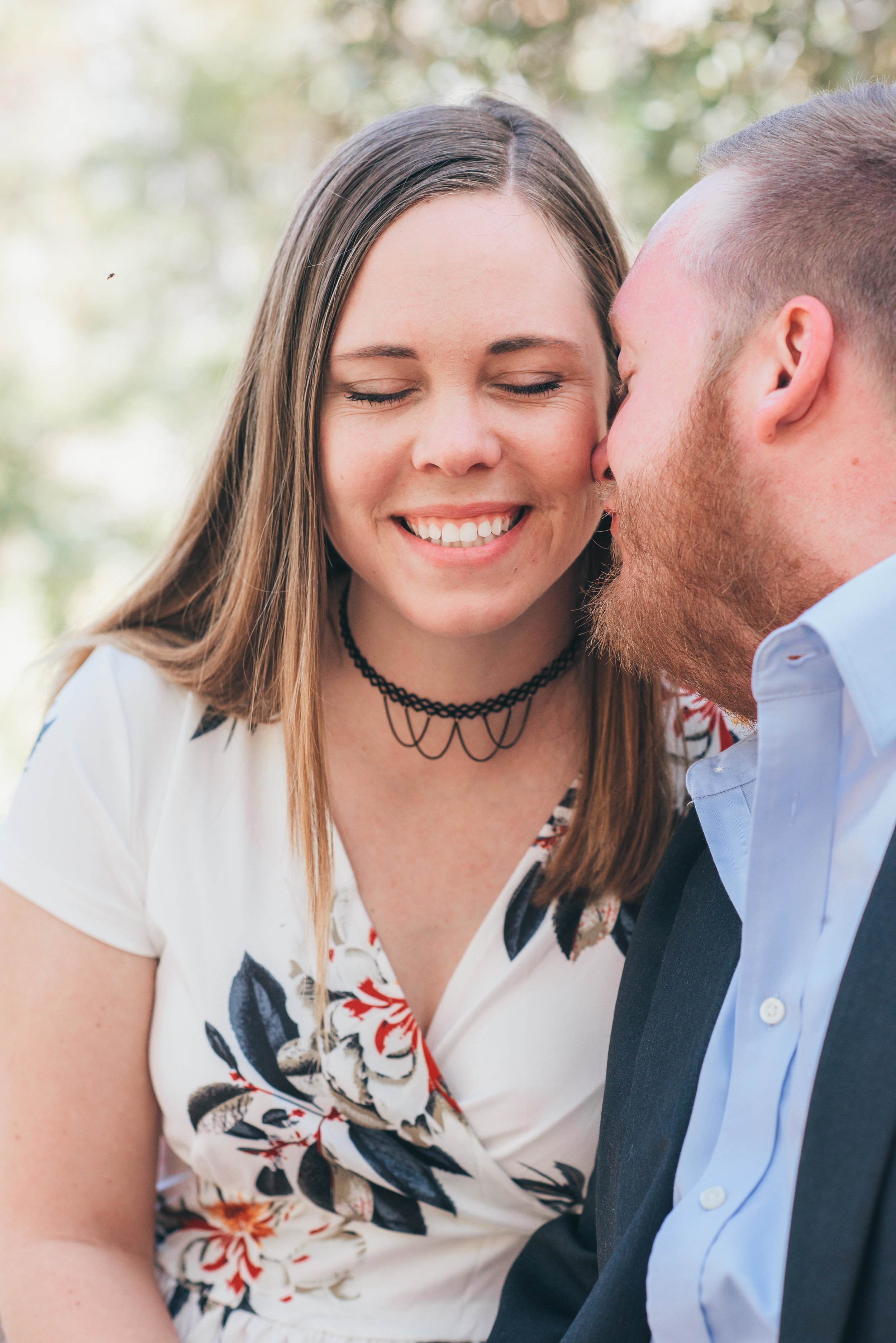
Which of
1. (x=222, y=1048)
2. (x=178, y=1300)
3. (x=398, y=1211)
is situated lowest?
(x=178, y=1300)

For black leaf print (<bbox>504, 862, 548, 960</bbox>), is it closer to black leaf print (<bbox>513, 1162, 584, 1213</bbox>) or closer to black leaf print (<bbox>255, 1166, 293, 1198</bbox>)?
black leaf print (<bbox>513, 1162, 584, 1213</bbox>)

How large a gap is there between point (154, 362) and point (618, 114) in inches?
231

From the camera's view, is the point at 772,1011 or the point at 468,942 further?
the point at 468,942

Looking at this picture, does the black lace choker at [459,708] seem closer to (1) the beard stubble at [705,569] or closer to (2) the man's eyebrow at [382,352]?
(1) the beard stubble at [705,569]

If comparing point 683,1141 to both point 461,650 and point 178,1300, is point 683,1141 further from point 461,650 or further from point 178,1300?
point 178,1300

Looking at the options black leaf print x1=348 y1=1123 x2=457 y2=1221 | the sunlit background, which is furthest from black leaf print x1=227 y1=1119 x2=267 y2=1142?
the sunlit background

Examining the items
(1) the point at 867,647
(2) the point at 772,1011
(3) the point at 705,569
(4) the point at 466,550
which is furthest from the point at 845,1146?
(4) the point at 466,550

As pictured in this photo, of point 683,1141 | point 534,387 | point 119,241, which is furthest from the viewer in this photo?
point 119,241

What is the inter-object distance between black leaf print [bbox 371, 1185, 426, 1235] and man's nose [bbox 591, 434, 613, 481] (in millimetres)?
1201

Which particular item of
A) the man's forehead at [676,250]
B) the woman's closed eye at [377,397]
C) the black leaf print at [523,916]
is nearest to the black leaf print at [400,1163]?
the black leaf print at [523,916]

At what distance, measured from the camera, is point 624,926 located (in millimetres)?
1933

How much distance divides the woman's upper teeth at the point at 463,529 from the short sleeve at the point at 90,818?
0.59m

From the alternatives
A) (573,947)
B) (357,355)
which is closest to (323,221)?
(357,355)

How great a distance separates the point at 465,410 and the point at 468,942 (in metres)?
0.88
